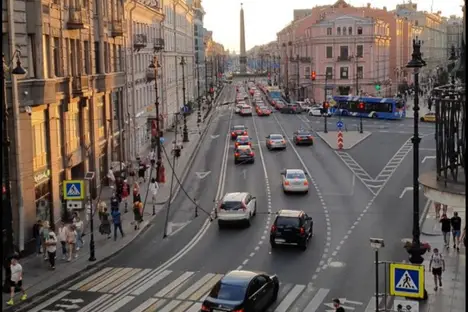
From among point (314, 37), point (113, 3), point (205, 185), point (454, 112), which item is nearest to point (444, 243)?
point (454, 112)

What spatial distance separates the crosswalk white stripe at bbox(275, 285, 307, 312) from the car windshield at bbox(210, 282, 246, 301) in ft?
6.28

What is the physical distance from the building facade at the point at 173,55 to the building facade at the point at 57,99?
94.2 ft

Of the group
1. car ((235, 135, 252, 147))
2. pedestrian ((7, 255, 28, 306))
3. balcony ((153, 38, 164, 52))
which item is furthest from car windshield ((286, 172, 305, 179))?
balcony ((153, 38, 164, 52))

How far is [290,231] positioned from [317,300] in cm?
Answer: 560

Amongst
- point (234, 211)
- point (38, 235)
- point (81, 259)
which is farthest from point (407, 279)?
point (38, 235)

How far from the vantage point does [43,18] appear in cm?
2848

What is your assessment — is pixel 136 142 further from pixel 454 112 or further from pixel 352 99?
pixel 454 112

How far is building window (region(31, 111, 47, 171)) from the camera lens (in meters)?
27.4

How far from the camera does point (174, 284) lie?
21.8 m

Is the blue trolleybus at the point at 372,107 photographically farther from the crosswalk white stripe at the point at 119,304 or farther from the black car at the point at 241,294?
the black car at the point at 241,294

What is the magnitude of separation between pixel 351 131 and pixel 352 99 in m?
16.8

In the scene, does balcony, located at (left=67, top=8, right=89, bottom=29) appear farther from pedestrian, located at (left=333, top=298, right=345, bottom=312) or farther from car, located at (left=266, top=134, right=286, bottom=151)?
car, located at (left=266, top=134, right=286, bottom=151)

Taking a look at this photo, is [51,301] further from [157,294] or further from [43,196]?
[43,196]

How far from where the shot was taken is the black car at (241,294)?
17438 mm
